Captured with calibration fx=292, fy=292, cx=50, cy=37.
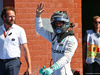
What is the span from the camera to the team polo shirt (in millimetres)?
5168

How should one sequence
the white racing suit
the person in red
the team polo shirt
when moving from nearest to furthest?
the white racing suit → the team polo shirt → the person in red

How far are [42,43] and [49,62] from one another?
20.5 inches

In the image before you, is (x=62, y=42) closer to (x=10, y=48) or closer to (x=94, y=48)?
(x=10, y=48)

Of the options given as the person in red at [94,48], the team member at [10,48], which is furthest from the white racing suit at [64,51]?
the person in red at [94,48]

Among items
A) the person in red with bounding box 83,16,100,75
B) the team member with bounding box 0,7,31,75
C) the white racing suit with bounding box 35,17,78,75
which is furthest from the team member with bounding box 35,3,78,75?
the person in red with bounding box 83,16,100,75

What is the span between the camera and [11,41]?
5.19 meters

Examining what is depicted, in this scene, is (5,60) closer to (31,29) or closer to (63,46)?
(63,46)

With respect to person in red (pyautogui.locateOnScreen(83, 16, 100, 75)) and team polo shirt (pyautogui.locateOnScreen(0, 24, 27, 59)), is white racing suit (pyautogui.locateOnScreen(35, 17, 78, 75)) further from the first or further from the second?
person in red (pyautogui.locateOnScreen(83, 16, 100, 75))

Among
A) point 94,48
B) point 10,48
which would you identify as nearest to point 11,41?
point 10,48

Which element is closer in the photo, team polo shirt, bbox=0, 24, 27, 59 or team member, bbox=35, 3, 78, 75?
team member, bbox=35, 3, 78, 75

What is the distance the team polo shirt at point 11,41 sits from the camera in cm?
517

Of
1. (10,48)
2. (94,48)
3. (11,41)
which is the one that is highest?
(11,41)

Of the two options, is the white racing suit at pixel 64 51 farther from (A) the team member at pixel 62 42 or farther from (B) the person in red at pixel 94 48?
(B) the person in red at pixel 94 48

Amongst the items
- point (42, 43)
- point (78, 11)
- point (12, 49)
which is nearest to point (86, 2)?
point (78, 11)
